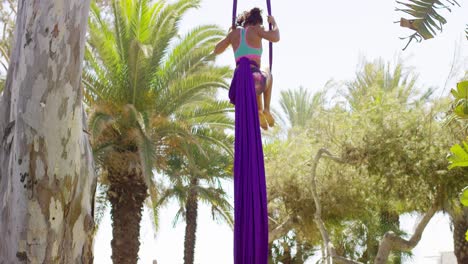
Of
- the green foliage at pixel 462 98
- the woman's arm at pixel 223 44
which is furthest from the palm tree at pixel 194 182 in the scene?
the green foliage at pixel 462 98

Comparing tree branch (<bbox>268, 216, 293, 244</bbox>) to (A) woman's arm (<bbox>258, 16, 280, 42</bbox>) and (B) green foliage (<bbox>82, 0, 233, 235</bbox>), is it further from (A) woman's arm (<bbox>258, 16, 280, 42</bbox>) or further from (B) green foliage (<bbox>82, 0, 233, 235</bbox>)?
(A) woman's arm (<bbox>258, 16, 280, 42</bbox>)

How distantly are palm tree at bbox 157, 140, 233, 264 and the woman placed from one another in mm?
6936

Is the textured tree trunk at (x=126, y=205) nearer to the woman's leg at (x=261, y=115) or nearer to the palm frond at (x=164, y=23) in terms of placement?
the palm frond at (x=164, y=23)

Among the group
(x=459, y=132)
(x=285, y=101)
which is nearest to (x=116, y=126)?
(x=459, y=132)

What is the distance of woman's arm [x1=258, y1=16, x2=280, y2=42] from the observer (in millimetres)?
5363

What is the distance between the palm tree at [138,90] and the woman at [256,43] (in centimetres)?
611

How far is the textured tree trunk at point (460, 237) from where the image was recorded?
516 inches

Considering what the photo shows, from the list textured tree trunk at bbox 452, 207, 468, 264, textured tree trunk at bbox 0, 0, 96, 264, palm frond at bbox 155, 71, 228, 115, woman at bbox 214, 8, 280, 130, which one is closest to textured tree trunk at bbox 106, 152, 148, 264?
palm frond at bbox 155, 71, 228, 115

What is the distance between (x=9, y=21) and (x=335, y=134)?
26.2ft

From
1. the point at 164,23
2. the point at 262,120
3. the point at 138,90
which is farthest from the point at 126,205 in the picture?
the point at 262,120

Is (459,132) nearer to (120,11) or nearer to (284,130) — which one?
(120,11)

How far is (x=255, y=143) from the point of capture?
15.9ft

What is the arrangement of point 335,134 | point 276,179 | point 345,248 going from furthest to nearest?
point 345,248, point 276,179, point 335,134

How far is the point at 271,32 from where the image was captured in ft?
17.6
